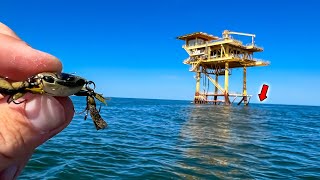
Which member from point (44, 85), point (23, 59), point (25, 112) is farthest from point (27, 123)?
point (23, 59)

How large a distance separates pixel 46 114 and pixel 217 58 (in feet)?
209

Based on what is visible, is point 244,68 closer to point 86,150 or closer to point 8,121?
point 86,150

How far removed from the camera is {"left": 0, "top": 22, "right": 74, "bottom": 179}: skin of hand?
6.98 feet

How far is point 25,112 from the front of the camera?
2.15 metres

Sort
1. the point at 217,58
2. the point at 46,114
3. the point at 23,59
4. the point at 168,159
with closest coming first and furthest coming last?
the point at 46,114
the point at 23,59
the point at 168,159
the point at 217,58

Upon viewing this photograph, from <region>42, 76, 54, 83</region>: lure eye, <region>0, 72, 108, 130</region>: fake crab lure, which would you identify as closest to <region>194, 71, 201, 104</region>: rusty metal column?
<region>0, 72, 108, 130</region>: fake crab lure

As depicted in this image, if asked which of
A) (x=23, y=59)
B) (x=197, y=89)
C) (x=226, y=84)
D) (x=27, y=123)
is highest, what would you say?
(x=226, y=84)

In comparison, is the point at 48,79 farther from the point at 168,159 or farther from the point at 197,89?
the point at 197,89

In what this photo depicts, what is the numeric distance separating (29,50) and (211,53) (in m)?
69.5

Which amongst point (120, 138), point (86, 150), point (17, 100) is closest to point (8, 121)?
point (17, 100)

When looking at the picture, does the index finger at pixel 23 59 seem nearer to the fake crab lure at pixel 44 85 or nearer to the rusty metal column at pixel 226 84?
the fake crab lure at pixel 44 85

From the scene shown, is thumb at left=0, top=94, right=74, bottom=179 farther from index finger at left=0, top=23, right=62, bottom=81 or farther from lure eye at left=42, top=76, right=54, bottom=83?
index finger at left=0, top=23, right=62, bottom=81

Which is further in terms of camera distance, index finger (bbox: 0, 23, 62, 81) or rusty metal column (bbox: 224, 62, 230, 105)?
rusty metal column (bbox: 224, 62, 230, 105)

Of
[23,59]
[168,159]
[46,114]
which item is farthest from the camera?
[168,159]
